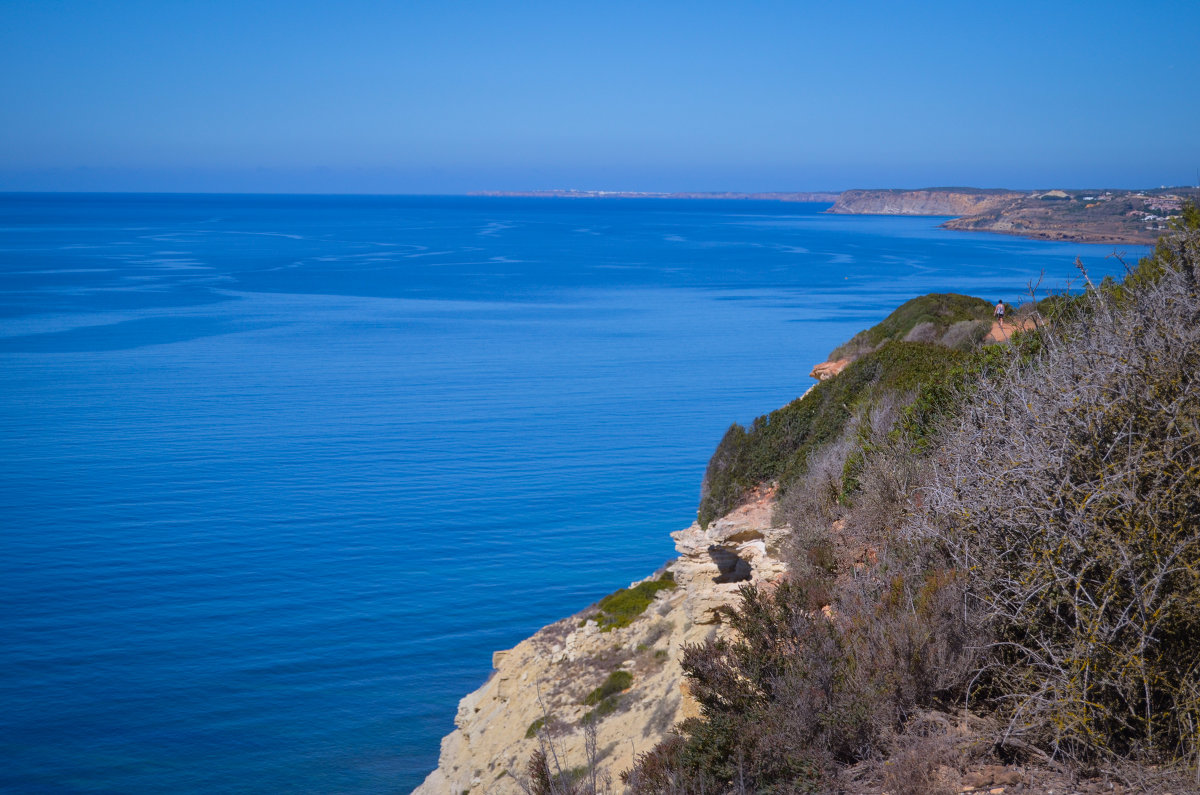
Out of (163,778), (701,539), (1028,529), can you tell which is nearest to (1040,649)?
(1028,529)

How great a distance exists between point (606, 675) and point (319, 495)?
1654 centimetres

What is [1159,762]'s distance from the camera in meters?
5.00

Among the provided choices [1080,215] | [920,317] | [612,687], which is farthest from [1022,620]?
[1080,215]

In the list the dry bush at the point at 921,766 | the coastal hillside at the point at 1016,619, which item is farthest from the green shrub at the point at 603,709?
the dry bush at the point at 921,766

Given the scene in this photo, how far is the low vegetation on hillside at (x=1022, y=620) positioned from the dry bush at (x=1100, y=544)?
17 mm

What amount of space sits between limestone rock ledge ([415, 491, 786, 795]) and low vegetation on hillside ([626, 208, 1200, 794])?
7.28 feet

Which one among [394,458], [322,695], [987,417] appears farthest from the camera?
[394,458]

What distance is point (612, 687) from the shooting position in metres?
12.3

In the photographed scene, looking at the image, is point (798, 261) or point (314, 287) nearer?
point (314, 287)

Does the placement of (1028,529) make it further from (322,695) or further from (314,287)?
(314,287)

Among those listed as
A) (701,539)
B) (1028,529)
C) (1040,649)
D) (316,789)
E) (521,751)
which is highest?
(1028,529)

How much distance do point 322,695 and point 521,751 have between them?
234 inches

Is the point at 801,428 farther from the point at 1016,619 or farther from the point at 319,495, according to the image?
the point at 319,495

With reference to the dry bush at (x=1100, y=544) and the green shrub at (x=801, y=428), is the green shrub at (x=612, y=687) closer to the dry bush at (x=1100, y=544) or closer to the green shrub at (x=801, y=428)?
the green shrub at (x=801, y=428)
